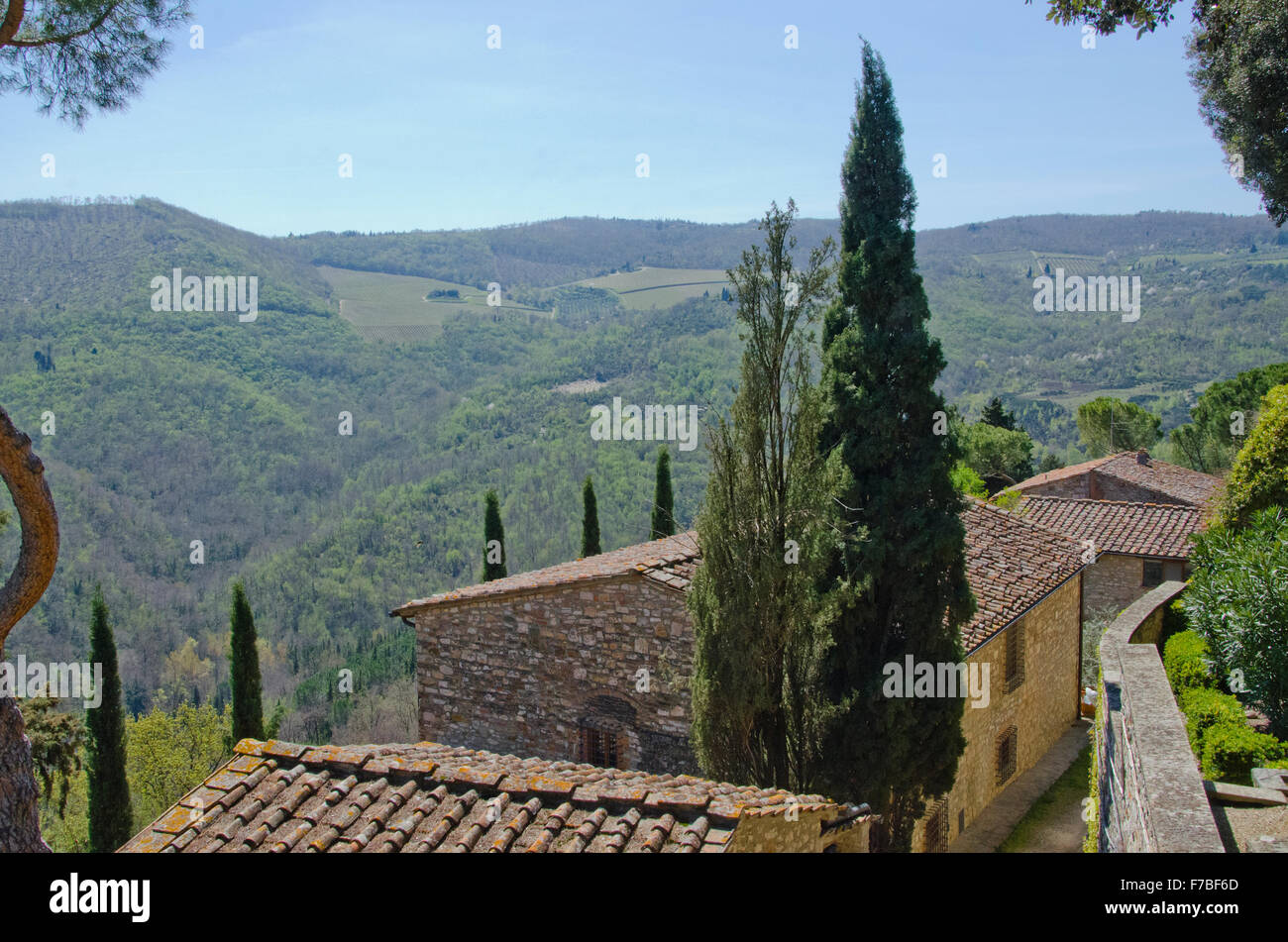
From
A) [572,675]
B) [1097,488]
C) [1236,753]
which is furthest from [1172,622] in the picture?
[1097,488]

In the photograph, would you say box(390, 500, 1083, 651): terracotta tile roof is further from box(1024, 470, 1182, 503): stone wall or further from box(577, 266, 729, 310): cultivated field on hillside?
box(577, 266, 729, 310): cultivated field on hillside

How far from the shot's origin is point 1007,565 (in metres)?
16.5

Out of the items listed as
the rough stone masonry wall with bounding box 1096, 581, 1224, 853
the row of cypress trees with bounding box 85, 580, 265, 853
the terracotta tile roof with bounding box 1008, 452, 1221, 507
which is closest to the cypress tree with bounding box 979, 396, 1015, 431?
the terracotta tile roof with bounding box 1008, 452, 1221, 507

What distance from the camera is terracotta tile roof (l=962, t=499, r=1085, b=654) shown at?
1412cm

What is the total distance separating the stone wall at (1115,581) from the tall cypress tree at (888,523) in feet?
34.1

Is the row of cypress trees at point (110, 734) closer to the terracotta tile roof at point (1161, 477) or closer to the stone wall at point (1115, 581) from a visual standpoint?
the stone wall at point (1115, 581)

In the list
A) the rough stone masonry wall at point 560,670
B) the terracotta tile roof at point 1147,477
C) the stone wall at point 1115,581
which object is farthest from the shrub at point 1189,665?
the terracotta tile roof at point 1147,477

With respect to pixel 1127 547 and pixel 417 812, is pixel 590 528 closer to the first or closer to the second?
pixel 1127 547

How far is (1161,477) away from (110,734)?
2908 centimetres

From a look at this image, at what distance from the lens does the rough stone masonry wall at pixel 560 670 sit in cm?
1143
